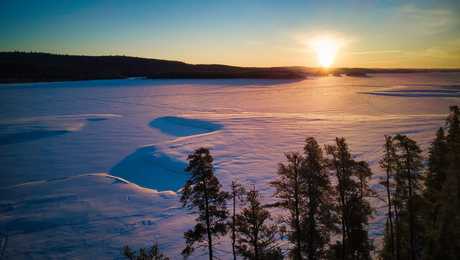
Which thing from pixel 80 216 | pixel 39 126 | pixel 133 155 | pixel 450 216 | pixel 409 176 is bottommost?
pixel 80 216

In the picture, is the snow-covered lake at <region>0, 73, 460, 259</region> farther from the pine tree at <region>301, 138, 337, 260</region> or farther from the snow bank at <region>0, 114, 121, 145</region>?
the pine tree at <region>301, 138, 337, 260</region>

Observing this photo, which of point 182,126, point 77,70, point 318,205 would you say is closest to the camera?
point 318,205

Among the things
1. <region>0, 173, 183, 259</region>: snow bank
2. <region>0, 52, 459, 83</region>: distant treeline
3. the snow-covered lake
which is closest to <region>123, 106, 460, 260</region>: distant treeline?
the snow-covered lake

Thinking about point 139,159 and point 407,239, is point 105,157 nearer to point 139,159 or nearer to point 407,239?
point 139,159

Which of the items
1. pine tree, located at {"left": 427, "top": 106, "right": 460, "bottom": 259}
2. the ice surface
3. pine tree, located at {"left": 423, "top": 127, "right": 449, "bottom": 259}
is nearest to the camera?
pine tree, located at {"left": 427, "top": 106, "right": 460, "bottom": 259}

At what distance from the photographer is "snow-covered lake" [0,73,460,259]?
671 inches

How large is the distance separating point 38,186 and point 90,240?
1007 centimetres

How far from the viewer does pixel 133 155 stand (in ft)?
104

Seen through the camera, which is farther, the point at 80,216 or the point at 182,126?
the point at 182,126

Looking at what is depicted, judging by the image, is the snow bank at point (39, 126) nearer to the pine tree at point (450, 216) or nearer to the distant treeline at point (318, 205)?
the distant treeline at point (318, 205)

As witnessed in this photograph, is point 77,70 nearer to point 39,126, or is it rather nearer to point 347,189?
point 39,126

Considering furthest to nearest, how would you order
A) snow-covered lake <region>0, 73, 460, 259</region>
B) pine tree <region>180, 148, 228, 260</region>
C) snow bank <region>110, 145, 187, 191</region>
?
snow bank <region>110, 145, 187, 191</region>
snow-covered lake <region>0, 73, 460, 259</region>
pine tree <region>180, 148, 228, 260</region>

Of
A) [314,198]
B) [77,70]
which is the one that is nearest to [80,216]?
[314,198]

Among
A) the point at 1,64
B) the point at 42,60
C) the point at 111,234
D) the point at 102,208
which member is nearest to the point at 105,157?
the point at 102,208
